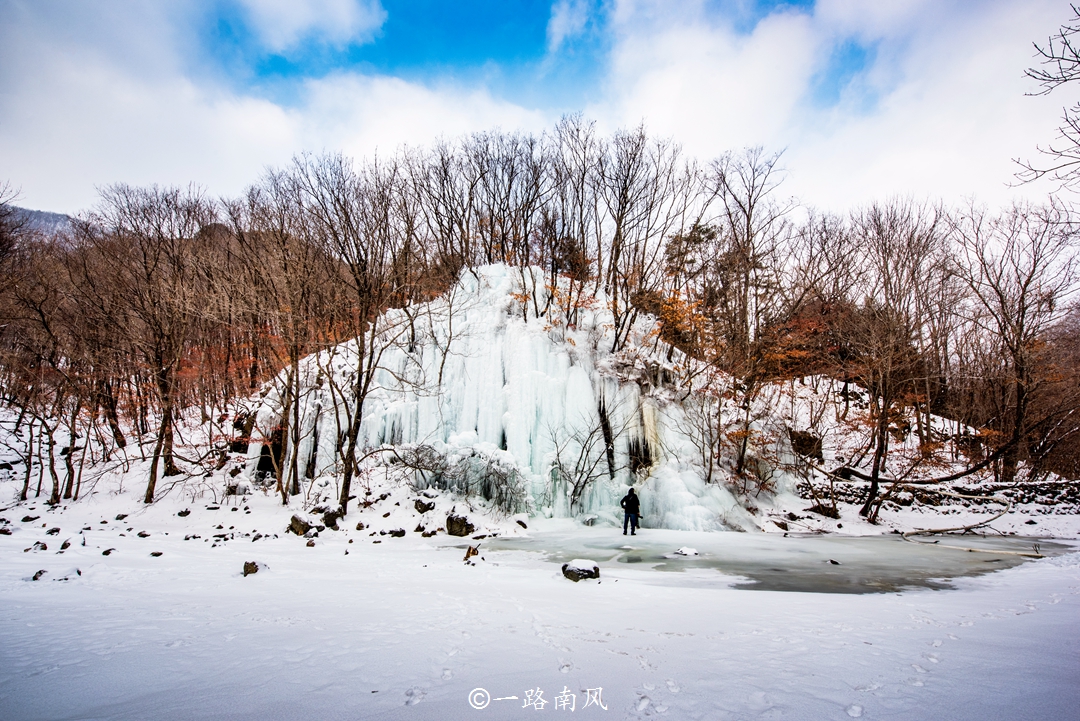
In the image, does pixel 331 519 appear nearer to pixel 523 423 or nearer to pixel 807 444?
→ pixel 523 423

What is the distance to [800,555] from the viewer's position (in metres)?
7.43

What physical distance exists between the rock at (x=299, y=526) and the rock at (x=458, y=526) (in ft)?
8.60

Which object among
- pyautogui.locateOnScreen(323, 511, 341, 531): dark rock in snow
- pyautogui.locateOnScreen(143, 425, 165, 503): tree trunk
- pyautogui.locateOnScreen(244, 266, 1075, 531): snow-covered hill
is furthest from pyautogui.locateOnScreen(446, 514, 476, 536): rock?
pyautogui.locateOnScreen(143, 425, 165, 503): tree trunk

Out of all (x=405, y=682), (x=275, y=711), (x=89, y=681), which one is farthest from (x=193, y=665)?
(x=405, y=682)

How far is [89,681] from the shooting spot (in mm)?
2297

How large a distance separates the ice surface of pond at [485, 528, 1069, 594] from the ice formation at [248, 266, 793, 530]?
1.05 metres

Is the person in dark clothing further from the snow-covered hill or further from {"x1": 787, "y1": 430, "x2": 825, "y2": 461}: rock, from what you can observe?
{"x1": 787, "y1": 430, "x2": 825, "y2": 461}: rock

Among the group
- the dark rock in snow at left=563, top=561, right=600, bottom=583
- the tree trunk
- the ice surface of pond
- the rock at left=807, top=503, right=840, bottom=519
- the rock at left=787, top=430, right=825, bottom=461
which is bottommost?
the ice surface of pond

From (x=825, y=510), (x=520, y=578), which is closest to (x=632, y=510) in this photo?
(x=520, y=578)

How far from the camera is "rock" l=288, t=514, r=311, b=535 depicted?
850 cm

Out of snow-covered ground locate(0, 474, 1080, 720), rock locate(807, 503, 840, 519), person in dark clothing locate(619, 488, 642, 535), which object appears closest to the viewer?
snow-covered ground locate(0, 474, 1080, 720)

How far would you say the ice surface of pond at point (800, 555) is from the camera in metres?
5.66

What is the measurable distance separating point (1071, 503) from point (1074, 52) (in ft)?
45.7

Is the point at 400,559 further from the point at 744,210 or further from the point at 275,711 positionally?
the point at 744,210
